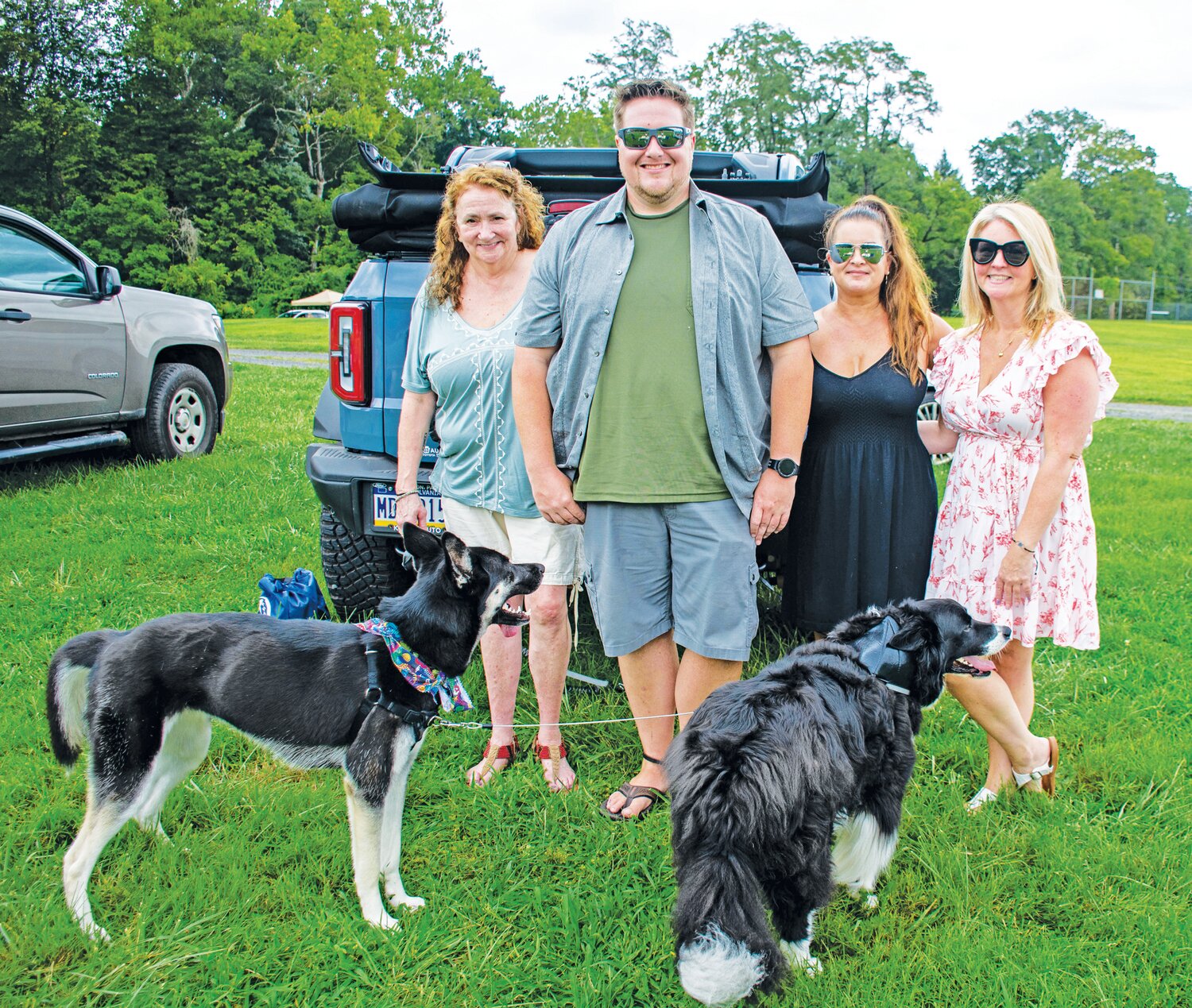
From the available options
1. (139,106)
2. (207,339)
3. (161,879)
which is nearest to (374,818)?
(161,879)

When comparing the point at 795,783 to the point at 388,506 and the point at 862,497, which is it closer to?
the point at 862,497

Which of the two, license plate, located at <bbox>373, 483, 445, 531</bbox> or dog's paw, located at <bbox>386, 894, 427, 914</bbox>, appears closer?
dog's paw, located at <bbox>386, 894, 427, 914</bbox>

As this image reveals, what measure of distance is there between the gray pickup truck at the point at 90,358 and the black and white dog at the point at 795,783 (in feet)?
21.1

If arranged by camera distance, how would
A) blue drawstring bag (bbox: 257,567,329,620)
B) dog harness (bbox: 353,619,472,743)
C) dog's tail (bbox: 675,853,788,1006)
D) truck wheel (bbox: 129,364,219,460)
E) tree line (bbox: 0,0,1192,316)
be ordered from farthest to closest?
tree line (bbox: 0,0,1192,316) < truck wheel (bbox: 129,364,219,460) < blue drawstring bag (bbox: 257,567,329,620) < dog harness (bbox: 353,619,472,743) < dog's tail (bbox: 675,853,788,1006)

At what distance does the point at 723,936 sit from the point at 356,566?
2772mm

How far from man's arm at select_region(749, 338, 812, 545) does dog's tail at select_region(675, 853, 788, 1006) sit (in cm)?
117

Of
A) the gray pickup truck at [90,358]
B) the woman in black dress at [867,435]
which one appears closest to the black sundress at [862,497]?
the woman in black dress at [867,435]


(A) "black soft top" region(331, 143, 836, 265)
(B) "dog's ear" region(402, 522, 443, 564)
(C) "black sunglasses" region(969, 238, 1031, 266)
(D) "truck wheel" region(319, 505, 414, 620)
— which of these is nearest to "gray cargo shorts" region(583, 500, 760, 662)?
(B) "dog's ear" region(402, 522, 443, 564)

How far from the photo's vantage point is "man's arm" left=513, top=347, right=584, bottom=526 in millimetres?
2855

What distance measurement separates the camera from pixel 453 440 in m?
3.13

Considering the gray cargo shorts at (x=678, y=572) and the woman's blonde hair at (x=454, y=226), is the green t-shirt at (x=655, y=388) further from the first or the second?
the woman's blonde hair at (x=454, y=226)

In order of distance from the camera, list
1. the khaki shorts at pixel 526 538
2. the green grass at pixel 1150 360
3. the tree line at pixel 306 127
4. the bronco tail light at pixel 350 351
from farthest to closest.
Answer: the tree line at pixel 306 127 < the green grass at pixel 1150 360 < the bronco tail light at pixel 350 351 < the khaki shorts at pixel 526 538

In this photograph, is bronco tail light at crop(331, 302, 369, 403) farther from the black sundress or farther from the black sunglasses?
the black sunglasses

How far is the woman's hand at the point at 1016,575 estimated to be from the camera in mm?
2811
